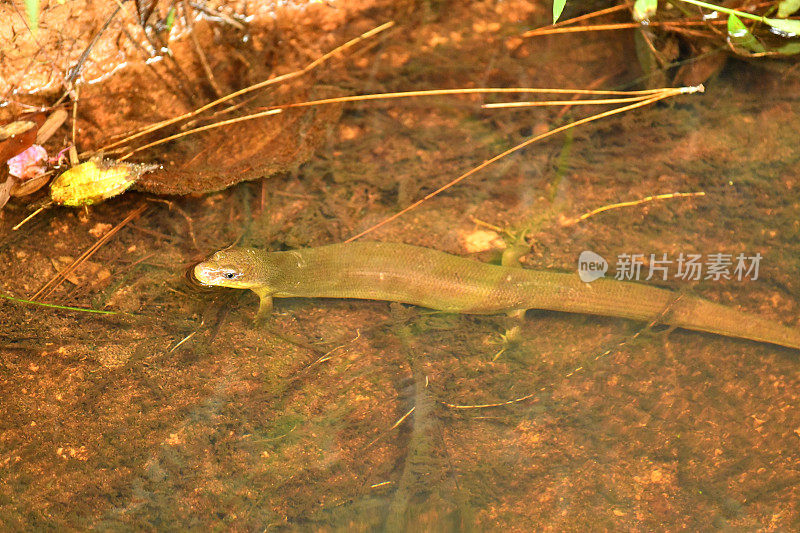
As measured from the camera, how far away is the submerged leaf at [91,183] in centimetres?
398

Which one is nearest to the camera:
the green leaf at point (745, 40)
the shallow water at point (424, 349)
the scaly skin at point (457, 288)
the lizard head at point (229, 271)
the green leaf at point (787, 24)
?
the shallow water at point (424, 349)

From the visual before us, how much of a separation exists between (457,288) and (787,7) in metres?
3.47

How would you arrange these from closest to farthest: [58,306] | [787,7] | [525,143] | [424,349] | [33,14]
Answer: [58,306], [424,349], [33,14], [787,7], [525,143]

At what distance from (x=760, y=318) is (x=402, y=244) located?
2672 mm

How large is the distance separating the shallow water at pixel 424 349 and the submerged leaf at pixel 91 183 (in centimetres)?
17

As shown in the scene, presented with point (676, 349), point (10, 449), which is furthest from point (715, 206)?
point (10, 449)

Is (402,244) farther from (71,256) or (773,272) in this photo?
(773,272)

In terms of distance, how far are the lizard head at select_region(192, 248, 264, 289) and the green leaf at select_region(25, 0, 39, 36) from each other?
237 cm

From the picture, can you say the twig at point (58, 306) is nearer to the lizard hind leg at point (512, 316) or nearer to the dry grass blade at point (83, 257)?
the dry grass blade at point (83, 257)

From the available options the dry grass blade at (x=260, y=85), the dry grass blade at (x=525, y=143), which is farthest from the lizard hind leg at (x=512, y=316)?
the dry grass blade at (x=260, y=85)

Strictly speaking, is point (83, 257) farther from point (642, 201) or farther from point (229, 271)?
point (642, 201)

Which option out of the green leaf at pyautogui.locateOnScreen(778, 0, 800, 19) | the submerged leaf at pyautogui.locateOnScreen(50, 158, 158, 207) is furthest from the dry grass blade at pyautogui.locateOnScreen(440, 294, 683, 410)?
the submerged leaf at pyautogui.locateOnScreen(50, 158, 158, 207)

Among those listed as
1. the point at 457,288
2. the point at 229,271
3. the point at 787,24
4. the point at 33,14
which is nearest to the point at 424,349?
the point at 457,288

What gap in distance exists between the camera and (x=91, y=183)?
3.98 m
